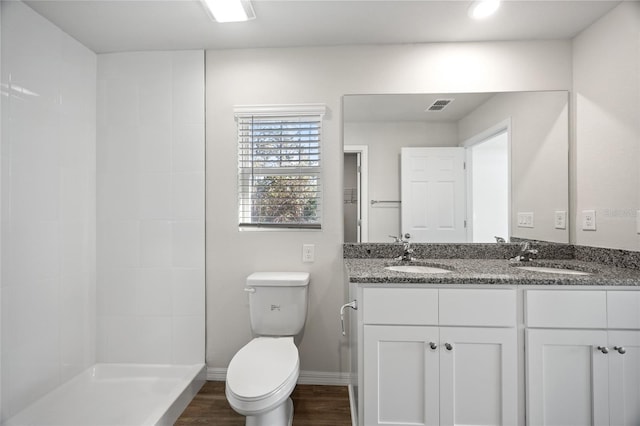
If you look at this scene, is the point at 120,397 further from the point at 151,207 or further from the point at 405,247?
the point at 405,247

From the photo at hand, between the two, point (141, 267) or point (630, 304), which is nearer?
point (630, 304)

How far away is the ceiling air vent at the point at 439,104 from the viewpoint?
6.71 ft

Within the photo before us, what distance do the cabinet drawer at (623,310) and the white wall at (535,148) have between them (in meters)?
0.65

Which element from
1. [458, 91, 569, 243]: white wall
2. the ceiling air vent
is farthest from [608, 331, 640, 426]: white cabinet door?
the ceiling air vent

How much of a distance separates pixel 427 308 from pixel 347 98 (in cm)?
139

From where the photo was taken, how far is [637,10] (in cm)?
160

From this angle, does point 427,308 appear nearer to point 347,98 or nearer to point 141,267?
point 347,98

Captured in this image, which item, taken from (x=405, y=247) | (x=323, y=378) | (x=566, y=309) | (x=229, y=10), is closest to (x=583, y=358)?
(x=566, y=309)

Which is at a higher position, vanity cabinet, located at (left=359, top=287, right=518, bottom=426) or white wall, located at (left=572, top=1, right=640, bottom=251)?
white wall, located at (left=572, top=1, right=640, bottom=251)

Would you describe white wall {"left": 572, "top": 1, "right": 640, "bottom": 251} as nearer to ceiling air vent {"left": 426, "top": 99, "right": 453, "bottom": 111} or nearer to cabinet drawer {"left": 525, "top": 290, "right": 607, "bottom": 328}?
cabinet drawer {"left": 525, "top": 290, "right": 607, "bottom": 328}

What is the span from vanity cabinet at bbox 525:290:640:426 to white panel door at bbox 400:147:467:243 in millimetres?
708

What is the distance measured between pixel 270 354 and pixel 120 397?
1.06 metres

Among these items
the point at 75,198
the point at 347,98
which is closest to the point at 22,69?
the point at 75,198

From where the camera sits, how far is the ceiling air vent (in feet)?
6.71
